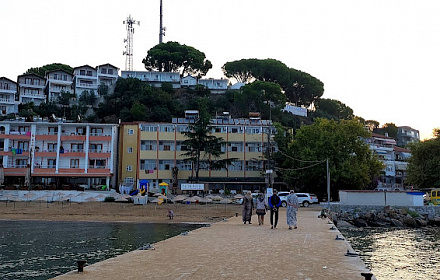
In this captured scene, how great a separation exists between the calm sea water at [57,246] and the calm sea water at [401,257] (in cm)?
1002

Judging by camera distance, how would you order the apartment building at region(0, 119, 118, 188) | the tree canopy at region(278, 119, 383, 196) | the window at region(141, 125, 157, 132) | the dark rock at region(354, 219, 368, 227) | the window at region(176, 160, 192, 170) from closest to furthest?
the dark rock at region(354, 219, 368, 227)
the tree canopy at region(278, 119, 383, 196)
the apartment building at region(0, 119, 118, 188)
the window at region(176, 160, 192, 170)
the window at region(141, 125, 157, 132)

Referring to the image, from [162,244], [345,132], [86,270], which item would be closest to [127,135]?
[345,132]

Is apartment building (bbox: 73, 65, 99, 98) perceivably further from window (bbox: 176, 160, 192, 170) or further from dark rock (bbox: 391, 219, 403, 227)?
dark rock (bbox: 391, 219, 403, 227)

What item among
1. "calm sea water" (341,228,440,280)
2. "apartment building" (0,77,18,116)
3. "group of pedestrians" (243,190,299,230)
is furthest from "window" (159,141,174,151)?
"apartment building" (0,77,18,116)

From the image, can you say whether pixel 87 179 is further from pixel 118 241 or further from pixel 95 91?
pixel 118 241

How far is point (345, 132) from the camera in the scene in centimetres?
5550

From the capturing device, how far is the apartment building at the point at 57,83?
10280 centimetres

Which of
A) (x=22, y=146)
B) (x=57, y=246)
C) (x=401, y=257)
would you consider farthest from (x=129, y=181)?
(x=401, y=257)

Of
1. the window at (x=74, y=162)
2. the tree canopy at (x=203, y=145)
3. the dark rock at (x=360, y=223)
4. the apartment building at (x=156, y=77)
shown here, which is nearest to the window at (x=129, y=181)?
the window at (x=74, y=162)

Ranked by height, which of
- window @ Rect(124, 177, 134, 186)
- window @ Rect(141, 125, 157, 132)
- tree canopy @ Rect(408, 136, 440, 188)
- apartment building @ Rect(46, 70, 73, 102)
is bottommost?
window @ Rect(124, 177, 134, 186)

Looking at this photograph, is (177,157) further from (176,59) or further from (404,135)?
(404,135)

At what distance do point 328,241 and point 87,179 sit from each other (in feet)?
191

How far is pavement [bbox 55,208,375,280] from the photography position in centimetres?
904

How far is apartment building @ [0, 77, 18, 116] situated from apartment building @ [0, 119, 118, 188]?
32220 millimetres
